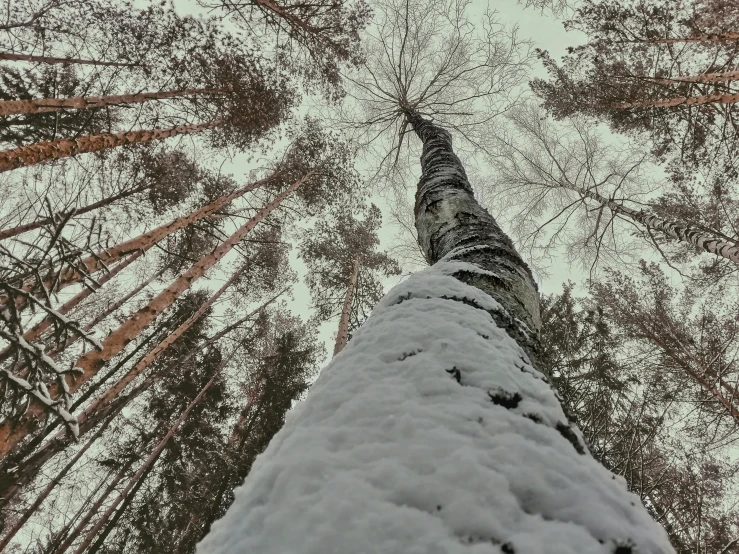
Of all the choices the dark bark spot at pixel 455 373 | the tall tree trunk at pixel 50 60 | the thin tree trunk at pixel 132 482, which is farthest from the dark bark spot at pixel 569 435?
the thin tree trunk at pixel 132 482

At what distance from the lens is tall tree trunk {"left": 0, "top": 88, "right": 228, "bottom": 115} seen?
4468mm

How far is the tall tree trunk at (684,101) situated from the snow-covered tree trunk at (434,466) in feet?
20.5

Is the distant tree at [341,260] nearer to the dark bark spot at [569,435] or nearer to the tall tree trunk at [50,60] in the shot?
the tall tree trunk at [50,60]

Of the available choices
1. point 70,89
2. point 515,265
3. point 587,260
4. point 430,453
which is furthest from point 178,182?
point 587,260

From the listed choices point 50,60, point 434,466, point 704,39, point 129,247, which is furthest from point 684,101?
point 50,60

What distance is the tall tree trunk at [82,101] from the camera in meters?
4.47

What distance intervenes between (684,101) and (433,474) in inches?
293

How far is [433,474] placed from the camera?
64 cm

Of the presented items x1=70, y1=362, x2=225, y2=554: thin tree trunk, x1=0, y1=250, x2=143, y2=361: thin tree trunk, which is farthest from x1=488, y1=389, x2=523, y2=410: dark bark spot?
x1=70, y1=362, x2=225, y2=554: thin tree trunk

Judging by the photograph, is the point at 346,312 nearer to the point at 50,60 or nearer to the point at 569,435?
the point at 50,60

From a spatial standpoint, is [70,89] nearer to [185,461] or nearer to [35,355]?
[35,355]

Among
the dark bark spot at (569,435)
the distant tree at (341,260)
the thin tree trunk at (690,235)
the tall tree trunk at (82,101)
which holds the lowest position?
the dark bark spot at (569,435)

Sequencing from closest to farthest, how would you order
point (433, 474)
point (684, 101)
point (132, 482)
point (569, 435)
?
point (433, 474)
point (569, 435)
point (684, 101)
point (132, 482)

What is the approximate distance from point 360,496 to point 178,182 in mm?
9068
